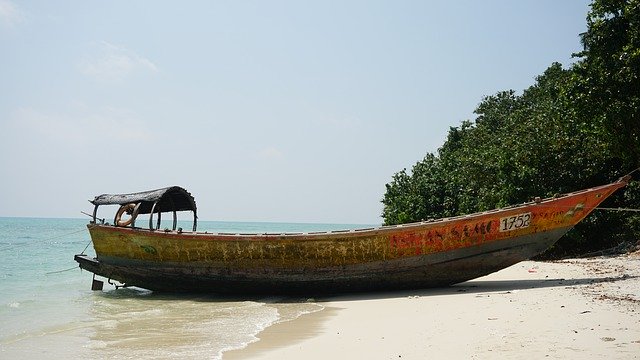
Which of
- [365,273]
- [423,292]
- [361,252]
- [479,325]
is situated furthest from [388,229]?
[479,325]

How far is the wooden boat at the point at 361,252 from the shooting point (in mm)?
10367

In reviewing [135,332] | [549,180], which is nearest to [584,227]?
[549,180]

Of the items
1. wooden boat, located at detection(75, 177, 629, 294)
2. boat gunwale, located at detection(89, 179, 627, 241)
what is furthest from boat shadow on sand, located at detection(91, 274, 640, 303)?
boat gunwale, located at detection(89, 179, 627, 241)

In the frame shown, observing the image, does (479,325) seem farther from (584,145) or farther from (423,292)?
(584,145)

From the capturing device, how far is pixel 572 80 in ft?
46.7

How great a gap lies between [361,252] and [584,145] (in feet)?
30.6

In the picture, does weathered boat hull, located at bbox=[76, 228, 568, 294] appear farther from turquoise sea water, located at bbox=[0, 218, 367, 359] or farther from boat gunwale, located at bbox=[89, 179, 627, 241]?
boat gunwale, located at bbox=[89, 179, 627, 241]

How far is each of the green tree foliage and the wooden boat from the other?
4.26 metres

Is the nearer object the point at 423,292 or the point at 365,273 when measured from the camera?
the point at 423,292

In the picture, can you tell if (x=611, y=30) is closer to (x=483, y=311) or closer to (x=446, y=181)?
(x=483, y=311)

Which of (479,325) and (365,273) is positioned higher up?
(365,273)

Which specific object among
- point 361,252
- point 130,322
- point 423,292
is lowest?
point 130,322

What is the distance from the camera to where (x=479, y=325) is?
664 centimetres

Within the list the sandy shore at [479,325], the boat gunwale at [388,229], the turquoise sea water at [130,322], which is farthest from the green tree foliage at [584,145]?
the turquoise sea water at [130,322]
